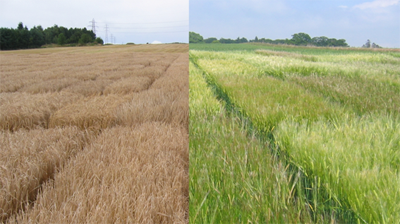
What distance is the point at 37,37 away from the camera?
43375 mm

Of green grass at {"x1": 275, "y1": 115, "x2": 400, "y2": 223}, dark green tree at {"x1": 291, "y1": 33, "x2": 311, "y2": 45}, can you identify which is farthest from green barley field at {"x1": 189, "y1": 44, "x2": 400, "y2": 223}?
dark green tree at {"x1": 291, "y1": 33, "x2": 311, "y2": 45}

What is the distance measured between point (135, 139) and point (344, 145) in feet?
3.64

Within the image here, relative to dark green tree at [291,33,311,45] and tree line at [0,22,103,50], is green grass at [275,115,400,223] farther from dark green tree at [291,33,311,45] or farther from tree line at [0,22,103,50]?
tree line at [0,22,103,50]

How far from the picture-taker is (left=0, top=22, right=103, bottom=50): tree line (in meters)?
39.0

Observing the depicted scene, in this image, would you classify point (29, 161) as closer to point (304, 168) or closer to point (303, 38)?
point (304, 168)

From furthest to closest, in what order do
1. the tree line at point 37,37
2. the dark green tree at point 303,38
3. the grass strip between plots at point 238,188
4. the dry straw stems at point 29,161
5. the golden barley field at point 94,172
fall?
the tree line at point 37,37 → the dark green tree at point 303,38 → the dry straw stems at point 29,161 → the golden barley field at point 94,172 → the grass strip between plots at point 238,188

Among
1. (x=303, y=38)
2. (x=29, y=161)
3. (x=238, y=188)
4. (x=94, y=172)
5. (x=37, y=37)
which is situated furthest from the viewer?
(x=37, y=37)

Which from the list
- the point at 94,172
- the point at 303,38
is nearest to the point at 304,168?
the point at 94,172

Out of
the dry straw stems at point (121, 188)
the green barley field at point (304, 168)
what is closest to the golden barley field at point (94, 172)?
the dry straw stems at point (121, 188)

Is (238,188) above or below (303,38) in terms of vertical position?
below

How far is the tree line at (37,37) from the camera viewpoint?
3900 cm

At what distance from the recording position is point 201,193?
752mm

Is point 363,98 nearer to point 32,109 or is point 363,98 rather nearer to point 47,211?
point 47,211

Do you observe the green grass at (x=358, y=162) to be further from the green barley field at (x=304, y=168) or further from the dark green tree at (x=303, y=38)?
the dark green tree at (x=303, y=38)
